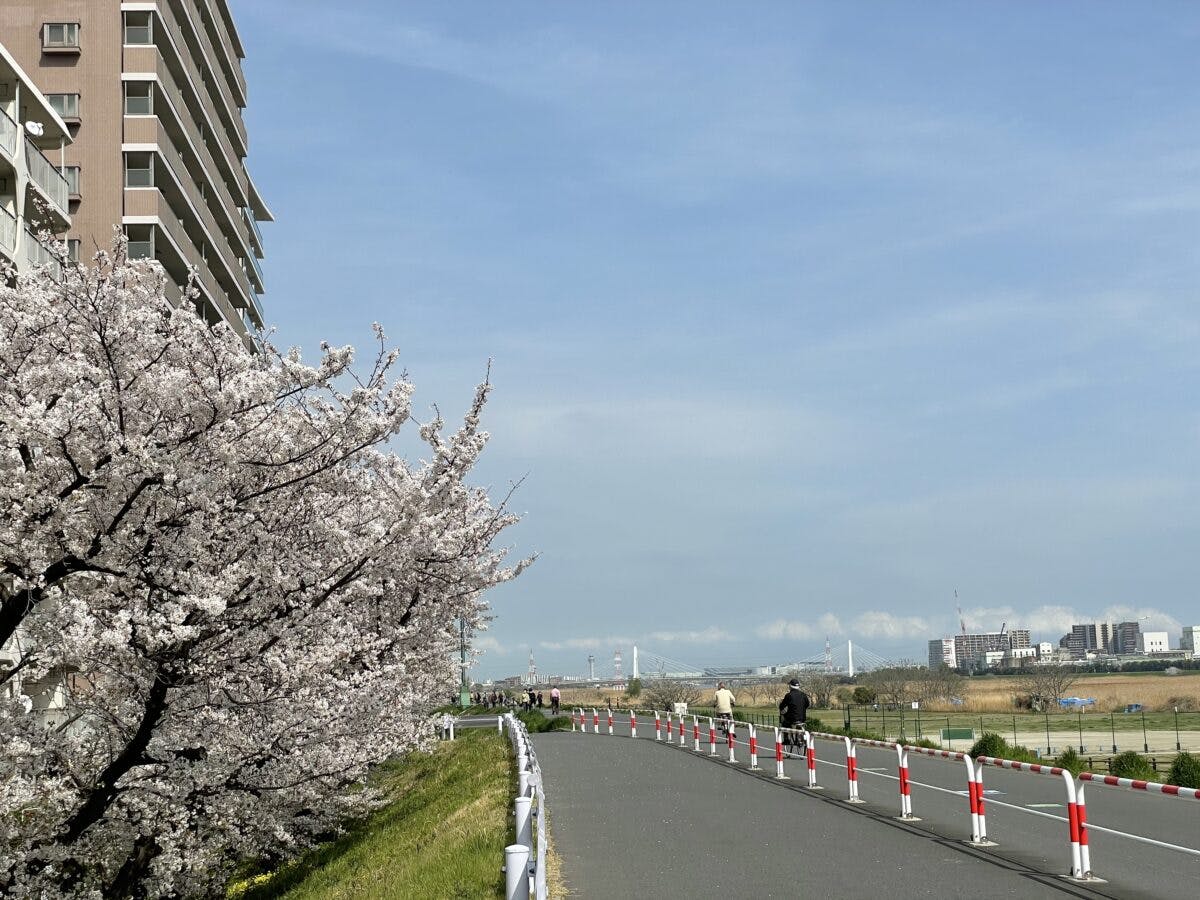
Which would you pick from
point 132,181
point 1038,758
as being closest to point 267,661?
point 1038,758

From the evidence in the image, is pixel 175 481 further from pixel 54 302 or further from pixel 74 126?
pixel 74 126

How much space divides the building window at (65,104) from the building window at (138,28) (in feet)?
9.90

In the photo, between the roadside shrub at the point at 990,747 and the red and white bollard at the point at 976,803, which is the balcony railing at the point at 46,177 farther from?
the red and white bollard at the point at 976,803

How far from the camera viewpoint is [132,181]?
161 feet

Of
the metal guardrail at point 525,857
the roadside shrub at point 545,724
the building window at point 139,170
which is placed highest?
the building window at point 139,170

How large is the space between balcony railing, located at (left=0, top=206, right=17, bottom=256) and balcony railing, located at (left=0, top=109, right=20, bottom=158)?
91.9 inches

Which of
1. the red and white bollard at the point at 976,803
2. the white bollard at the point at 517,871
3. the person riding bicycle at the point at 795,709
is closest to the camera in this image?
the white bollard at the point at 517,871

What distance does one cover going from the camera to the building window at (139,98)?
163 ft

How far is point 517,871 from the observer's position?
7.54 meters

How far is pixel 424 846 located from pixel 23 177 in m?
25.3

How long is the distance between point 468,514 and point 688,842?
645cm

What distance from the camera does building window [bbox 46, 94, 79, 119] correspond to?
4962cm

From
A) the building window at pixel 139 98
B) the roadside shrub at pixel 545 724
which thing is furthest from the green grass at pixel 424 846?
the building window at pixel 139 98

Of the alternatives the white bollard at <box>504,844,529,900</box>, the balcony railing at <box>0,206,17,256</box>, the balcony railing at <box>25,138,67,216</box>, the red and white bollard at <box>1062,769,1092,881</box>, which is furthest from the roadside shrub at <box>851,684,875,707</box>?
the white bollard at <box>504,844,529,900</box>
